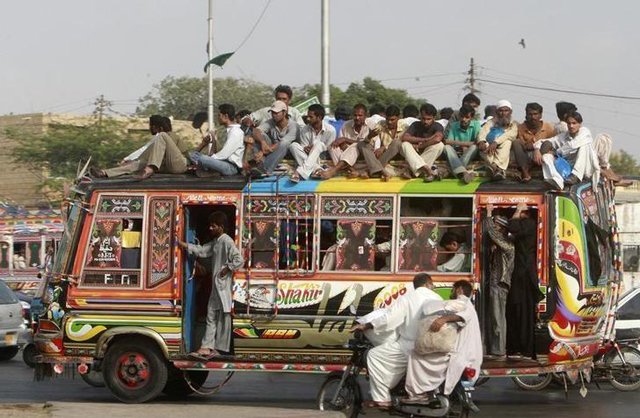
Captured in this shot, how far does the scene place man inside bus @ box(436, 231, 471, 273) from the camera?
44.8 feet

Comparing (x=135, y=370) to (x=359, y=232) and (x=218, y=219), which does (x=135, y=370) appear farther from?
(x=359, y=232)

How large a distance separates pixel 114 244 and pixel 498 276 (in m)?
4.27

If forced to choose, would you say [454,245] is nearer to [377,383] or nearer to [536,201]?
[536,201]

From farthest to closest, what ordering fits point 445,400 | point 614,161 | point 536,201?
point 614,161 → point 536,201 → point 445,400

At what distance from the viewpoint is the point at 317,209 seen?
1388cm

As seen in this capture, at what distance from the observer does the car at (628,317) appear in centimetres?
1703

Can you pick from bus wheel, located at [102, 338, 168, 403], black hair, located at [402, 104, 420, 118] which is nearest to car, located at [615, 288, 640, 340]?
black hair, located at [402, 104, 420, 118]

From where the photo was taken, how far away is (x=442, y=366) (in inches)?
449

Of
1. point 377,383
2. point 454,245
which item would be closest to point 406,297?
point 377,383

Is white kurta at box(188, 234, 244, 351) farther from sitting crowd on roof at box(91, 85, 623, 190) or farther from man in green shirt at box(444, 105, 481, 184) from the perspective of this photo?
man in green shirt at box(444, 105, 481, 184)

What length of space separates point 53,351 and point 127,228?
160 centimetres

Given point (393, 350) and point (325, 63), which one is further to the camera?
point (325, 63)

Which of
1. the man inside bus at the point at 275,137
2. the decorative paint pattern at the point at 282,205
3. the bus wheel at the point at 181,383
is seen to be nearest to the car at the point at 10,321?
the bus wheel at the point at 181,383

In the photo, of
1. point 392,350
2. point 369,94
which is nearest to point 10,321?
point 392,350
